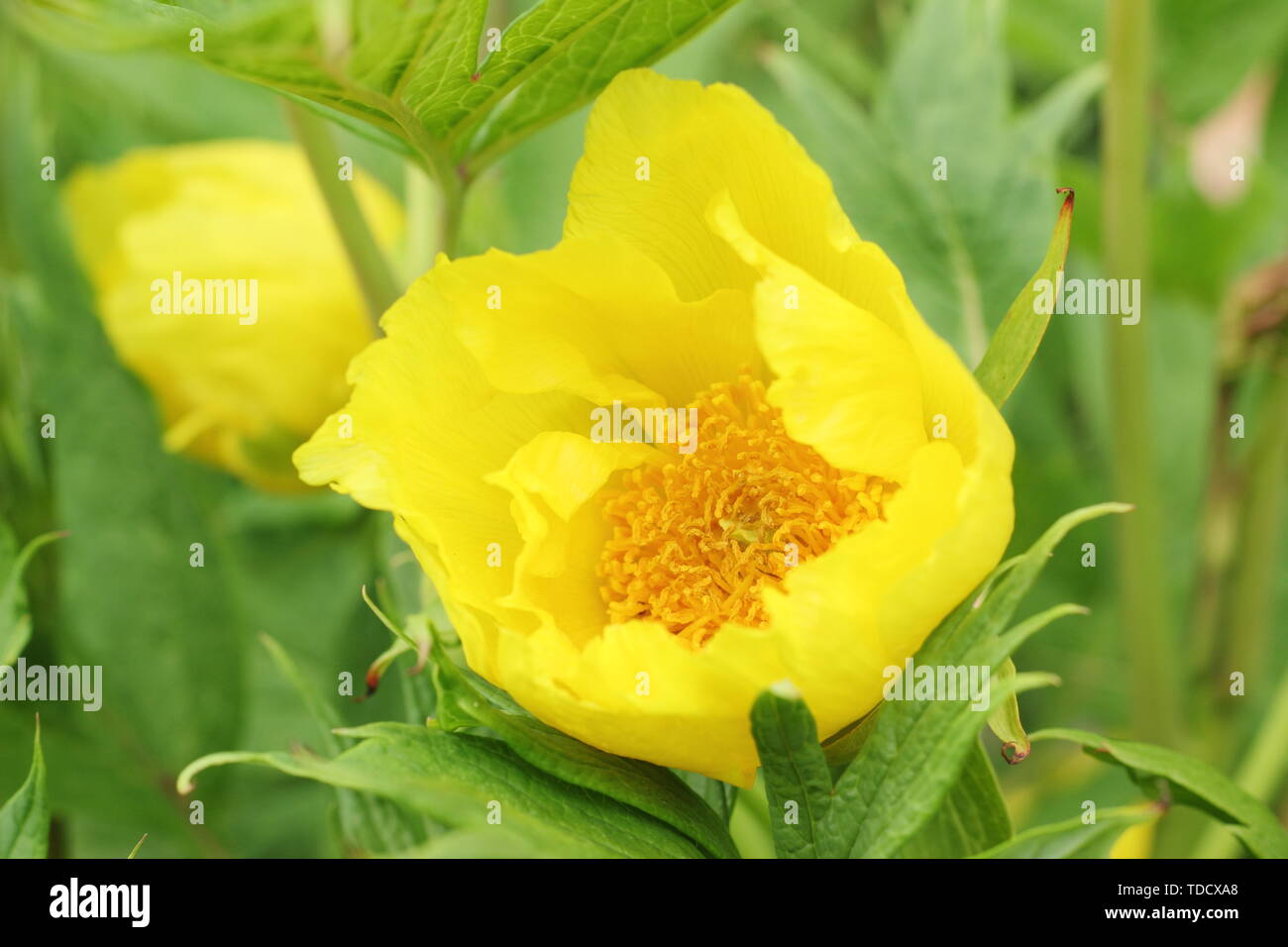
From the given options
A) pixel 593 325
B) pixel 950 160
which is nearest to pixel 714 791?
pixel 593 325

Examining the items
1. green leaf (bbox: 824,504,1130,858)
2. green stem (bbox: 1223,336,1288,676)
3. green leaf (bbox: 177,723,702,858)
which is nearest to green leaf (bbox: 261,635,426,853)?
green leaf (bbox: 177,723,702,858)

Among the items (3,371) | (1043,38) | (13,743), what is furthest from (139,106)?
(1043,38)

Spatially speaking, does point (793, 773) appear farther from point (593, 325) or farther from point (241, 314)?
point (241, 314)

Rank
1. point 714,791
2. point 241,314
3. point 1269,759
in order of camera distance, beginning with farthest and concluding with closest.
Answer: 1. point 241,314
2. point 1269,759
3. point 714,791
